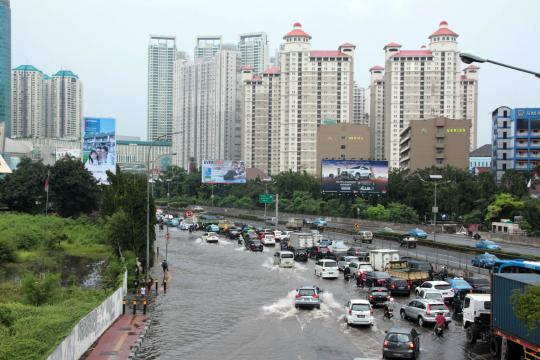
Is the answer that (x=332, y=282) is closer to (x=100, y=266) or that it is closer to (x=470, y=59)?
(x=100, y=266)

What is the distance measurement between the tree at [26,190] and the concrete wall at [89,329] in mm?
62746

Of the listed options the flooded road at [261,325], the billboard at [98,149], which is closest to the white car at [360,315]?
the flooded road at [261,325]

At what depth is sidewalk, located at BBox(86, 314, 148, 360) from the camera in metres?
22.0

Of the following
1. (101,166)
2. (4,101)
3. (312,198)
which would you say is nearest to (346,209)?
(312,198)

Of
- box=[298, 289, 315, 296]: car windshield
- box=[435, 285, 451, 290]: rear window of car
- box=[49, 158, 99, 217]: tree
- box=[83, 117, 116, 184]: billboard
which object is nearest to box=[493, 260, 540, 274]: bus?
box=[435, 285, 451, 290]: rear window of car

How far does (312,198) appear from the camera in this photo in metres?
120

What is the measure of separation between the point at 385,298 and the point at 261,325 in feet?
27.3

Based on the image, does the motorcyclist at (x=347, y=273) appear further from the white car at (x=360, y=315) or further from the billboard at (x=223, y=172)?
the billboard at (x=223, y=172)

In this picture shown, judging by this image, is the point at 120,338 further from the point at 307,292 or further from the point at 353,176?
the point at 353,176

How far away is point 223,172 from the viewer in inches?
4894

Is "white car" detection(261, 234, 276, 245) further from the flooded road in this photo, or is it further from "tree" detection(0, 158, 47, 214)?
"tree" detection(0, 158, 47, 214)

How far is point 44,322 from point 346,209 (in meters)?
86.4

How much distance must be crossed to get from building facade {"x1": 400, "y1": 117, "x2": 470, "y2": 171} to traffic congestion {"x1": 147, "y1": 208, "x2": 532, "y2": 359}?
80677 millimetres

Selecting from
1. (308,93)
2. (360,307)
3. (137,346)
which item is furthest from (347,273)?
(308,93)
